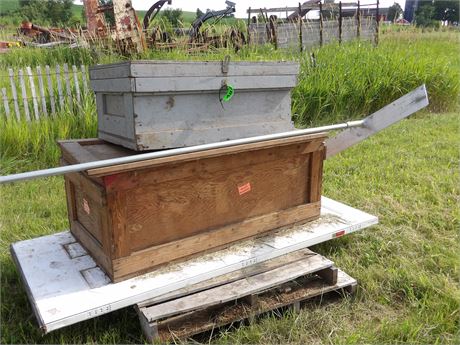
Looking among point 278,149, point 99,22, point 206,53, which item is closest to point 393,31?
point 206,53

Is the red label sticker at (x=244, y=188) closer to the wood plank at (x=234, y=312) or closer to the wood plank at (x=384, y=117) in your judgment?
the wood plank at (x=234, y=312)

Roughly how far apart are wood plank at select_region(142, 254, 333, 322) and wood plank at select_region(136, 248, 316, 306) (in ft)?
0.07

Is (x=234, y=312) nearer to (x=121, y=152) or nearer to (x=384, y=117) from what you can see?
(x=121, y=152)

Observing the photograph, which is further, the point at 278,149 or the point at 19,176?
the point at 278,149

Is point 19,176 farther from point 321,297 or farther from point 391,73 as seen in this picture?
point 391,73

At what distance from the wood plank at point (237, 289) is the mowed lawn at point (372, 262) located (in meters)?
0.18

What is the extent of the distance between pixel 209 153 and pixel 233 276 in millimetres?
713

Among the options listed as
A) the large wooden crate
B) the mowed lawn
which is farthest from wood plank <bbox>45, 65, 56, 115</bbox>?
the large wooden crate

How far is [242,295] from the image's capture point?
233 centimetres

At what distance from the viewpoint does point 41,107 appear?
5.71m

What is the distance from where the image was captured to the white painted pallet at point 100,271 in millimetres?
2103

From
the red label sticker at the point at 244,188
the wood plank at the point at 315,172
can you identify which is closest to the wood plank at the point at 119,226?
the red label sticker at the point at 244,188

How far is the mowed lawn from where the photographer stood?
228 cm

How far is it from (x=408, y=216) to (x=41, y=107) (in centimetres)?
460
